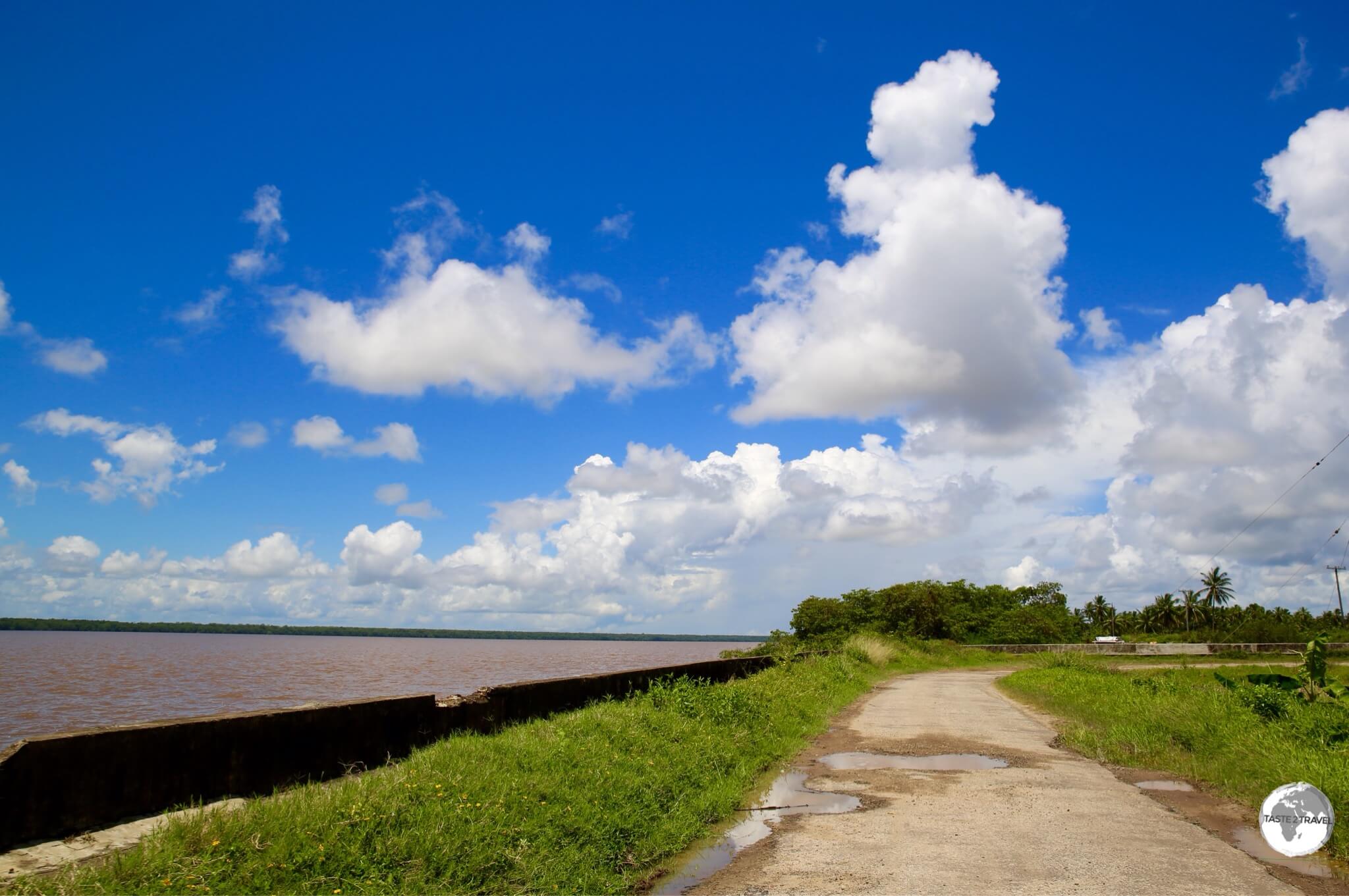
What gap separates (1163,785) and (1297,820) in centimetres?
225

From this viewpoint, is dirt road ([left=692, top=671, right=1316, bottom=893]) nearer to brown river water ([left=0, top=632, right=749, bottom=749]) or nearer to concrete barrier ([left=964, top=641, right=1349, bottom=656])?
brown river water ([left=0, top=632, right=749, bottom=749])

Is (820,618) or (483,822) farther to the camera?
(820,618)

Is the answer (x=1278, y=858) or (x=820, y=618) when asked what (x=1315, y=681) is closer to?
(x=1278, y=858)

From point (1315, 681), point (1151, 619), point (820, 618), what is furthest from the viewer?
point (1151, 619)

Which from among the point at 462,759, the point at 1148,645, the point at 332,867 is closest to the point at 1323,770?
the point at 462,759

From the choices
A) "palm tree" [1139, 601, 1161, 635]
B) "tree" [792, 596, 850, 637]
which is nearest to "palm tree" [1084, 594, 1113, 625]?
"palm tree" [1139, 601, 1161, 635]

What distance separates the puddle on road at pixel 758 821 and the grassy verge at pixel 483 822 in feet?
0.70

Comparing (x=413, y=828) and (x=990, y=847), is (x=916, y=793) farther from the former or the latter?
(x=413, y=828)

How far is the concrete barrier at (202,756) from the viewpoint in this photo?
466cm

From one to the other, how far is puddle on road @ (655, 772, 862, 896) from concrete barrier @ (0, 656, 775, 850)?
298cm

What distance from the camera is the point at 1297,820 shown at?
675 centimetres

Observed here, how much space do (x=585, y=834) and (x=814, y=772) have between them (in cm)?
439

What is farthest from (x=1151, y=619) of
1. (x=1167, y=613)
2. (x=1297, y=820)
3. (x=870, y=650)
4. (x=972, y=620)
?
(x=1297, y=820)

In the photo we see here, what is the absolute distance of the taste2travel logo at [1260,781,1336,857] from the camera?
6355 mm
